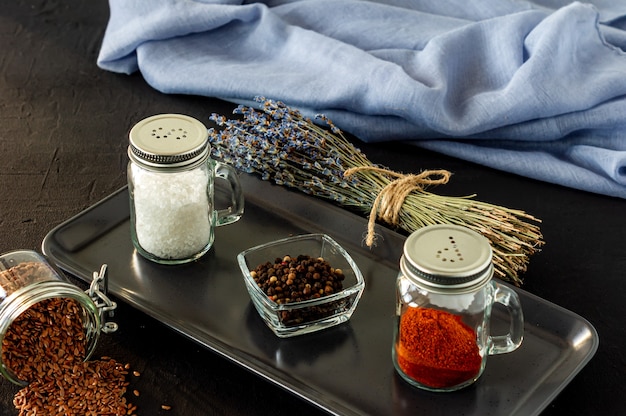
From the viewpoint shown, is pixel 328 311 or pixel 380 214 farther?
pixel 380 214

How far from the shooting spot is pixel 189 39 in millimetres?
1815

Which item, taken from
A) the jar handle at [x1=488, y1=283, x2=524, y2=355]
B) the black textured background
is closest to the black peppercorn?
the black textured background

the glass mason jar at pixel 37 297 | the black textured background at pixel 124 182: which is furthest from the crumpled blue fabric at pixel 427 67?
the glass mason jar at pixel 37 297

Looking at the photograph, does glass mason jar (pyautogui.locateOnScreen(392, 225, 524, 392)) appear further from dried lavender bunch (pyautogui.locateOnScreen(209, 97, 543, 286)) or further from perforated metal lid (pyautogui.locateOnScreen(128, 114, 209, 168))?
perforated metal lid (pyautogui.locateOnScreen(128, 114, 209, 168))

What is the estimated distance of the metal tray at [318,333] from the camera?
108 cm

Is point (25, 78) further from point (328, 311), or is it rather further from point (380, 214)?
point (328, 311)

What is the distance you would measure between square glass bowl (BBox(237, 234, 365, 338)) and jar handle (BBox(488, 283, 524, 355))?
0.65 feet

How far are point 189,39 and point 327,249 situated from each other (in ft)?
2.50

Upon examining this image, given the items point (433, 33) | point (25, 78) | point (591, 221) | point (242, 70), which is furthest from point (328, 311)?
point (25, 78)

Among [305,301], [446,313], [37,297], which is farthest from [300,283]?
[37,297]

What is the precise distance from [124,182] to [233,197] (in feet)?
1.04

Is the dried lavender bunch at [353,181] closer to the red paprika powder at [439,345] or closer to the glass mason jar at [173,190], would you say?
the glass mason jar at [173,190]

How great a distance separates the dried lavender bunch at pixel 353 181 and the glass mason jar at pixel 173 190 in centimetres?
15

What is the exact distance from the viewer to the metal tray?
1079 mm
